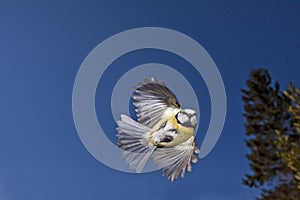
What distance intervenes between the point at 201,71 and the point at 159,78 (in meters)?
0.93

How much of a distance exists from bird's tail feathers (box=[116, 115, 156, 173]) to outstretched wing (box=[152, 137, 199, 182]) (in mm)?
282

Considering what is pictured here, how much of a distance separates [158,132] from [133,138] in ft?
1.77

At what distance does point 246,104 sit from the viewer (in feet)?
36.9

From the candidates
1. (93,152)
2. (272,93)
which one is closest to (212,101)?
(93,152)

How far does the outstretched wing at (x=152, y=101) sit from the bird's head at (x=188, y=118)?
0.69 meters

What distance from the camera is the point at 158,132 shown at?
7.57 m

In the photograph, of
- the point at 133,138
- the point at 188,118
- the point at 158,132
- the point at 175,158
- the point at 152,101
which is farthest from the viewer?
the point at 175,158

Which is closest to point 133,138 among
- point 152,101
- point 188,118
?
point 152,101

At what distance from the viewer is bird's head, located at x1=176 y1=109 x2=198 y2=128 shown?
7.22 m

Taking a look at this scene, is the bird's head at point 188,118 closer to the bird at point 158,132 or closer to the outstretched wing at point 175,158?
the bird at point 158,132

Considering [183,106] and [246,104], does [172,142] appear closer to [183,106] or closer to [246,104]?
[183,106]

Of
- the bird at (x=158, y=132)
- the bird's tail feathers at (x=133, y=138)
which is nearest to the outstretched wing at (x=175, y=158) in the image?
the bird at (x=158, y=132)

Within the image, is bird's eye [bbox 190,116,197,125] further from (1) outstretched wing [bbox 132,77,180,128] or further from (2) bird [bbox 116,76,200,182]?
(1) outstretched wing [bbox 132,77,180,128]

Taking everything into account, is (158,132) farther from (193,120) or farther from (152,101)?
(152,101)
